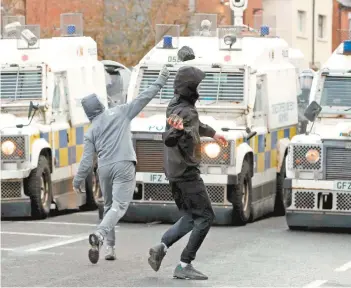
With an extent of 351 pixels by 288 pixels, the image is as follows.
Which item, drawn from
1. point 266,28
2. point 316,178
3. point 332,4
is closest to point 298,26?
point 332,4

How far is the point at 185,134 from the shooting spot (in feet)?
40.4

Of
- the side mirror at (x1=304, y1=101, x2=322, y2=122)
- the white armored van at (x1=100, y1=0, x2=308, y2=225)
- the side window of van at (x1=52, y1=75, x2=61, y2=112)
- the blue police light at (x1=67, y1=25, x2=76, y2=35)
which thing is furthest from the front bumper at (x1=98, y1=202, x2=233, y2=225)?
the blue police light at (x1=67, y1=25, x2=76, y2=35)

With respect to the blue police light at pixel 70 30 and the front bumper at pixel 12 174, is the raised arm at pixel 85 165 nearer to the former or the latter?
the front bumper at pixel 12 174

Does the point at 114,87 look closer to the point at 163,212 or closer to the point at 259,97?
the point at 259,97

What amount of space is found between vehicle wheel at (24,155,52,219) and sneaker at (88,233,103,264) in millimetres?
5645

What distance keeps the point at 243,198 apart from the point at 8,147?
3.19 meters

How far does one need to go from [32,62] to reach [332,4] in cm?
3262

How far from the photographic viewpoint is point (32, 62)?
2000 cm

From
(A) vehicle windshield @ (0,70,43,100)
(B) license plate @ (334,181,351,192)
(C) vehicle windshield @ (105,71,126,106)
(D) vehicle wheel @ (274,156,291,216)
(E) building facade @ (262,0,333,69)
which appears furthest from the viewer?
(E) building facade @ (262,0,333,69)

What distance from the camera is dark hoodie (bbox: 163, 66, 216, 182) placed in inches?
484

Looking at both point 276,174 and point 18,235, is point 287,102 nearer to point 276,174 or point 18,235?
point 276,174

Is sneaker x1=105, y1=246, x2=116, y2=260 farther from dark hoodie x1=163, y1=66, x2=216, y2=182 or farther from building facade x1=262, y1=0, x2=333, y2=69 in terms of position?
building facade x1=262, y1=0, x2=333, y2=69

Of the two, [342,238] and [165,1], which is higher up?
[165,1]

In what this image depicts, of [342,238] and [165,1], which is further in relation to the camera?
[165,1]
